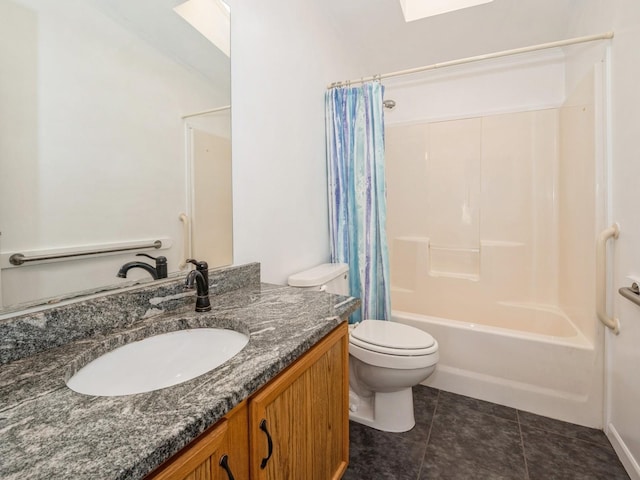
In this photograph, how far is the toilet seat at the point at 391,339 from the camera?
149 cm

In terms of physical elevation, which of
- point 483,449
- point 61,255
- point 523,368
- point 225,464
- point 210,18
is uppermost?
point 210,18

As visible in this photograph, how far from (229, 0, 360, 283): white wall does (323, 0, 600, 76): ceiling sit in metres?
0.25

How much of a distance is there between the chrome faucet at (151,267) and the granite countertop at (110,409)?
17cm

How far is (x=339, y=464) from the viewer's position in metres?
1.13

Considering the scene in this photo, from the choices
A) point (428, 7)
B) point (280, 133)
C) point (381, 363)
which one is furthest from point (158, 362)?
point (428, 7)

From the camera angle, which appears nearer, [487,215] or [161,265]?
[161,265]

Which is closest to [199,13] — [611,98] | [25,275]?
[25,275]

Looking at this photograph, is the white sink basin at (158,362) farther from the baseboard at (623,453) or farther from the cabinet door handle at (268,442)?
the baseboard at (623,453)

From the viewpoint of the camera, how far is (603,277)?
145 centimetres

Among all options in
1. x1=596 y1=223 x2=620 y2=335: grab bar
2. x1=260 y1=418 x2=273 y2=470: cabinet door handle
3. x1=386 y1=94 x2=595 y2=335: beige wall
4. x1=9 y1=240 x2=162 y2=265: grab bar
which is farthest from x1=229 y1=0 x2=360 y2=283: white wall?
x1=596 y1=223 x2=620 y2=335: grab bar

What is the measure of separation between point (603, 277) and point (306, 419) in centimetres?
153

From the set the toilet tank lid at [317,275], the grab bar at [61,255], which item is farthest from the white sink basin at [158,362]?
the toilet tank lid at [317,275]

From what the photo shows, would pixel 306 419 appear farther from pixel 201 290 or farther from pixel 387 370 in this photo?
pixel 387 370

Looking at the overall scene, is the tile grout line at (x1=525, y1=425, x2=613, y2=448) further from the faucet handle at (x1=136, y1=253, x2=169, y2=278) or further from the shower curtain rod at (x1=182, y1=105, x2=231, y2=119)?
the shower curtain rod at (x1=182, y1=105, x2=231, y2=119)
